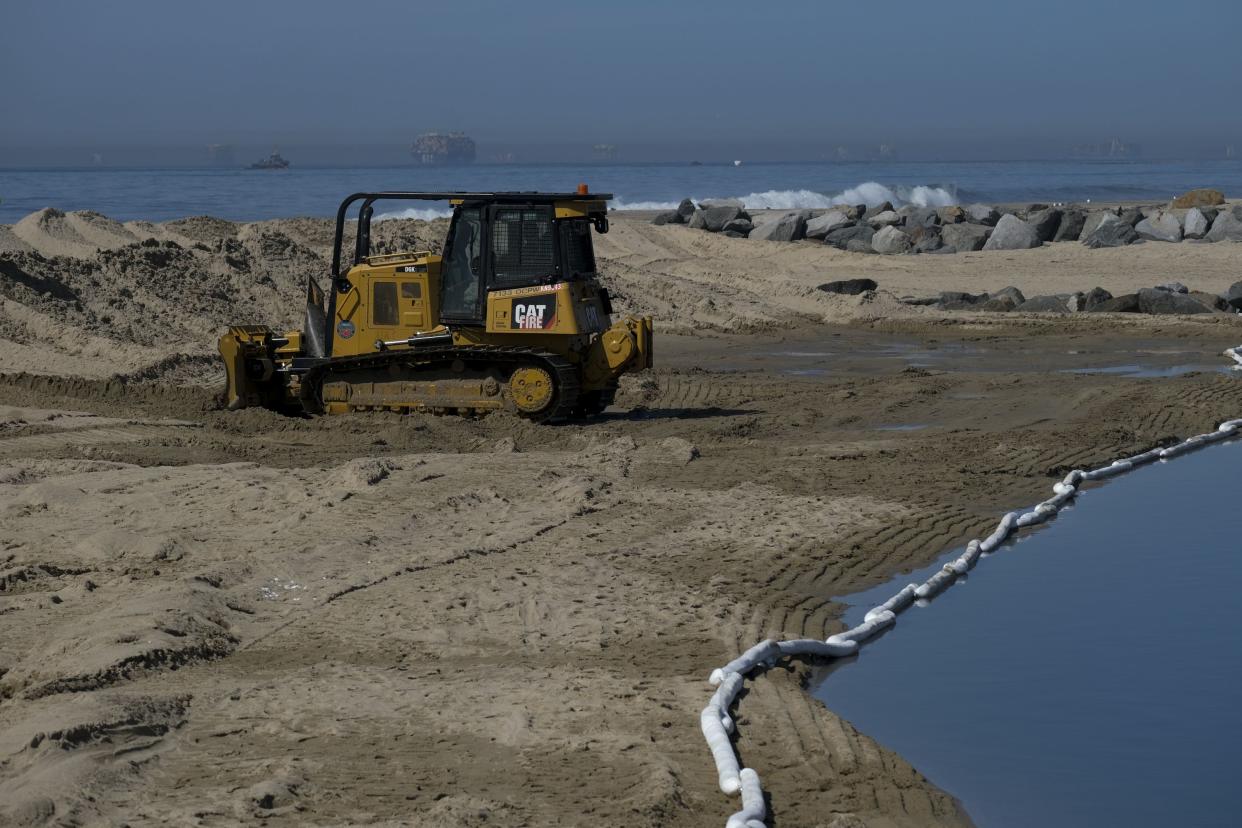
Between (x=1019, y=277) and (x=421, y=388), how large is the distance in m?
19.5

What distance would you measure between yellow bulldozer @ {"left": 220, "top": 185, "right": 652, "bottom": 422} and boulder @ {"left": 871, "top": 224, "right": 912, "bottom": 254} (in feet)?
72.2

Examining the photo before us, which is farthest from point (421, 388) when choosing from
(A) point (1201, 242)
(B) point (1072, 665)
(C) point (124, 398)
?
(A) point (1201, 242)

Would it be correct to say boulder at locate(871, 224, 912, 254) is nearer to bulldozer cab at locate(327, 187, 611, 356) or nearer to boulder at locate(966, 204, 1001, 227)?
boulder at locate(966, 204, 1001, 227)

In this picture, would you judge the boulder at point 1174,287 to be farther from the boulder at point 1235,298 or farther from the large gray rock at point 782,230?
the large gray rock at point 782,230

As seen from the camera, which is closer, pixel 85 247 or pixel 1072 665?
pixel 1072 665

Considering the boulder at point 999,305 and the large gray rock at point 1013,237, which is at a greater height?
the large gray rock at point 1013,237

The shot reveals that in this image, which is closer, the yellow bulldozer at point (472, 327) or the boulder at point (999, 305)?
the yellow bulldozer at point (472, 327)

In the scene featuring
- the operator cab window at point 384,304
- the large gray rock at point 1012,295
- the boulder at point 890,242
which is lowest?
the large gray rock at point 1012,295

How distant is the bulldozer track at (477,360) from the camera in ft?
47.1

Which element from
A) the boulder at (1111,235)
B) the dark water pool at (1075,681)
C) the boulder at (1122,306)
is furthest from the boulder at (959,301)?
the dark water pool at (1075,681)

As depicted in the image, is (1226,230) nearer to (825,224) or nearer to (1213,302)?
(825,224)

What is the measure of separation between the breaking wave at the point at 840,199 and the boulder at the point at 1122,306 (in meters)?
36.0

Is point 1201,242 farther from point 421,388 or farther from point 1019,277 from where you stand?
point 421,388

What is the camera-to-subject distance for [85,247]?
2322 centimetres
